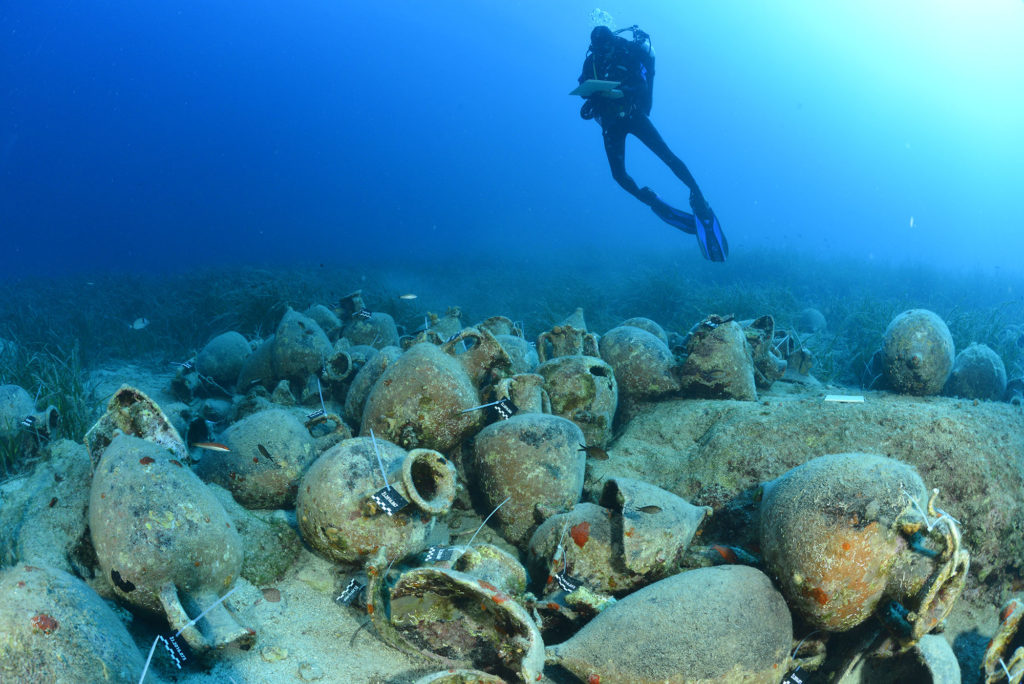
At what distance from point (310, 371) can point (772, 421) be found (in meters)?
4.44

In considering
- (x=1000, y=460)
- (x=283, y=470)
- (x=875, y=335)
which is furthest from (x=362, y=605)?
(x=875, y=335)

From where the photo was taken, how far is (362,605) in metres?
2.94

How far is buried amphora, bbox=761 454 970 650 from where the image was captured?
2.38 m

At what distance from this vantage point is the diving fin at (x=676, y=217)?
12.4 meters

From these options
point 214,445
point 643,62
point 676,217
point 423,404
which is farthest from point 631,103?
point 214,445

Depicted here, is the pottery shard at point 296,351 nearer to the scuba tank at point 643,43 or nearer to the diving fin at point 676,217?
the diving fin at point 676,217

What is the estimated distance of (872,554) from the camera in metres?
2.42

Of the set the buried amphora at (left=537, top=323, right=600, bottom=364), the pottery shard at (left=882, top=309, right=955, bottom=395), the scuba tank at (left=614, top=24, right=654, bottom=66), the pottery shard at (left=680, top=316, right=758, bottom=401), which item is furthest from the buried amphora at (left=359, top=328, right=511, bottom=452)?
the scuba tank at (left=614, top=24, right=654, bottom=66)

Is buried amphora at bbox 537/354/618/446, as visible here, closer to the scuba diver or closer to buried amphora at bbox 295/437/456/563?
buried amphora at bbox 295/437/456/563

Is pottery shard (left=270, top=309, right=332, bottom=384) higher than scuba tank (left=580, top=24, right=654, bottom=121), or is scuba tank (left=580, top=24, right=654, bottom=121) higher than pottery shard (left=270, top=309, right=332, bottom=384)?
scuba tank (left=580, top=24, right=654, bottom=121)

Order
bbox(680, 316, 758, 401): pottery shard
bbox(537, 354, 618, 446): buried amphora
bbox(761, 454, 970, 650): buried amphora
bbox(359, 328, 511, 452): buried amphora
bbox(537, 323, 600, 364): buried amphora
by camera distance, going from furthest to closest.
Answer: bbox(537, 323, 600, 364): buried amphora, bbox(680, 316, 758, 401): pottery shard, bbox(537, 354, 618, 446): buried amphora, bbox(359, 328, 511, 452): buried amphora, bbox(761, 454, 970, 650): buried amphora

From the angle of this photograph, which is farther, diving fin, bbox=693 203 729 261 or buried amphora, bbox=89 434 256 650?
diving fin, bbox=693 203 729 261

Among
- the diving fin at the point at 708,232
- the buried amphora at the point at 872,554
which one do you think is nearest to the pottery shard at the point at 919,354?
the buried amphora at the point at 872,554

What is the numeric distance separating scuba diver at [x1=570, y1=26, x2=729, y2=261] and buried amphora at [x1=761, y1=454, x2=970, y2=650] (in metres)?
10.4
